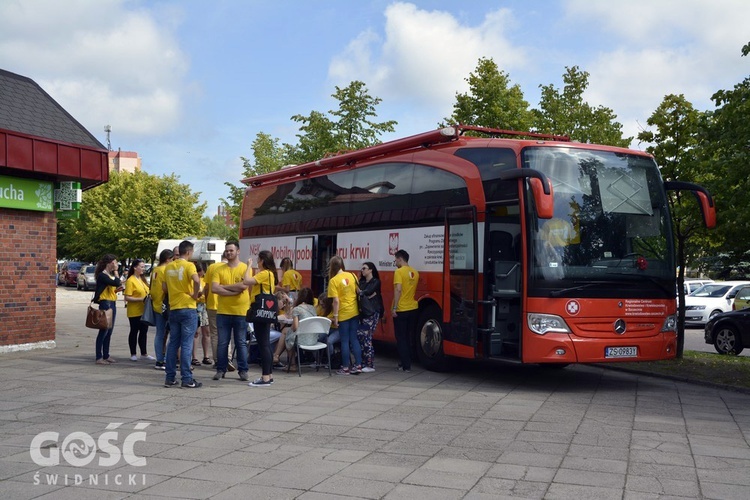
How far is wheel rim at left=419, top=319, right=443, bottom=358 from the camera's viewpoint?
13.1 m

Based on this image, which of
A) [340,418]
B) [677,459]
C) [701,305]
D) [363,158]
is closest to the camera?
[677,459]

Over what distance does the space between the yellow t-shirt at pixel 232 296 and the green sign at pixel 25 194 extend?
5.58 m

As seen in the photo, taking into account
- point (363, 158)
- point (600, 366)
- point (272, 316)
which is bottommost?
point (600, 366)

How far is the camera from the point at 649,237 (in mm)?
11742

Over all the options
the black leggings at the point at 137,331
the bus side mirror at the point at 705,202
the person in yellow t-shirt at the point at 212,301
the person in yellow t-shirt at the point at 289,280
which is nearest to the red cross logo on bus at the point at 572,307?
the bus side mirror at the point at 705,202

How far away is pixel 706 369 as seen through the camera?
533 inches

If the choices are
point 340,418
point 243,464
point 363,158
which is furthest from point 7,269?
point 243,464

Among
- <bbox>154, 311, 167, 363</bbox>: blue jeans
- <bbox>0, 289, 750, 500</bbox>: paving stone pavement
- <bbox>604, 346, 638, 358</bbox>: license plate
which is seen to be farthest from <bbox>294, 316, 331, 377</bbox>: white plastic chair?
<bbox>604, 346, 638, 358</bbox>: license plate

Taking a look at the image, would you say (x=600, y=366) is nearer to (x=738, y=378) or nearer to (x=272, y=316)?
(x=738, y=378)

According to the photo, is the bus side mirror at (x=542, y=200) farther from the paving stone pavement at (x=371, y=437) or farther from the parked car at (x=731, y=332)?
the parked car at (x=731, y=332)

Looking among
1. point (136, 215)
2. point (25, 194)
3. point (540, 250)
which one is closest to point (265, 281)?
point (540, 250)

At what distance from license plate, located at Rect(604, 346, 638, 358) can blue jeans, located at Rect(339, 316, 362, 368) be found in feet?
12.5

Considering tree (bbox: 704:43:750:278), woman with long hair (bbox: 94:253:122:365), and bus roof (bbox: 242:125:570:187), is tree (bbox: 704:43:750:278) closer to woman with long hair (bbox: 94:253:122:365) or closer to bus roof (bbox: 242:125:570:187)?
bus roof (bbox: 242:125:570:187)

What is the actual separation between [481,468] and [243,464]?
6.38 ft
